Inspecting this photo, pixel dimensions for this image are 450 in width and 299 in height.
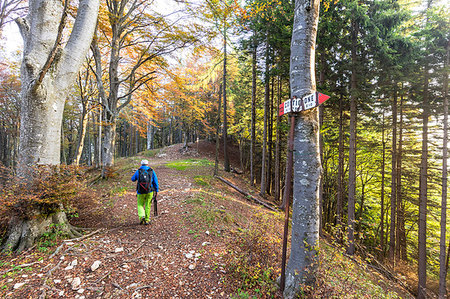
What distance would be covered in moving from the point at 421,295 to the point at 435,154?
6.57 meters

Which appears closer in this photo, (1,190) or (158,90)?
(1,190)

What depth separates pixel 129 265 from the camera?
326 centimetres

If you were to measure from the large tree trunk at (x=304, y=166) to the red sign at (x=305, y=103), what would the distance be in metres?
0.16

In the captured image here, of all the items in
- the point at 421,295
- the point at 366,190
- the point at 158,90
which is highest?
the point at 158,90

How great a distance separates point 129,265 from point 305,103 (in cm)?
414

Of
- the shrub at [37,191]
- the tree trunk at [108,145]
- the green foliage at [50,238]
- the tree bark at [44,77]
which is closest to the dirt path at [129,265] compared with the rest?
the green foliage at [50,238]

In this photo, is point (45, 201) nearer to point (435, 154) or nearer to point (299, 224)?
point (299, 224)

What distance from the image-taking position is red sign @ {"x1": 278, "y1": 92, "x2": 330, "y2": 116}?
90.7 inches

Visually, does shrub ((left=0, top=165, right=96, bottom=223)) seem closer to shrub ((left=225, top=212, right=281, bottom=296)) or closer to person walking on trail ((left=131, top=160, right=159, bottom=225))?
person walking on trail ((left=131, top=160, right=159, bottom=225))

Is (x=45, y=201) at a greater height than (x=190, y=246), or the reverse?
(x=45, y=201)

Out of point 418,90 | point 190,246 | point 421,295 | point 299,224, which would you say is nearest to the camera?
point 299,224

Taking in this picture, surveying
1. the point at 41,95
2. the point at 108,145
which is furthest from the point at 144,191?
the point at 108,145

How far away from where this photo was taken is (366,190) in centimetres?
1545

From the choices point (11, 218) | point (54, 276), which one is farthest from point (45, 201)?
point (54, 276)
